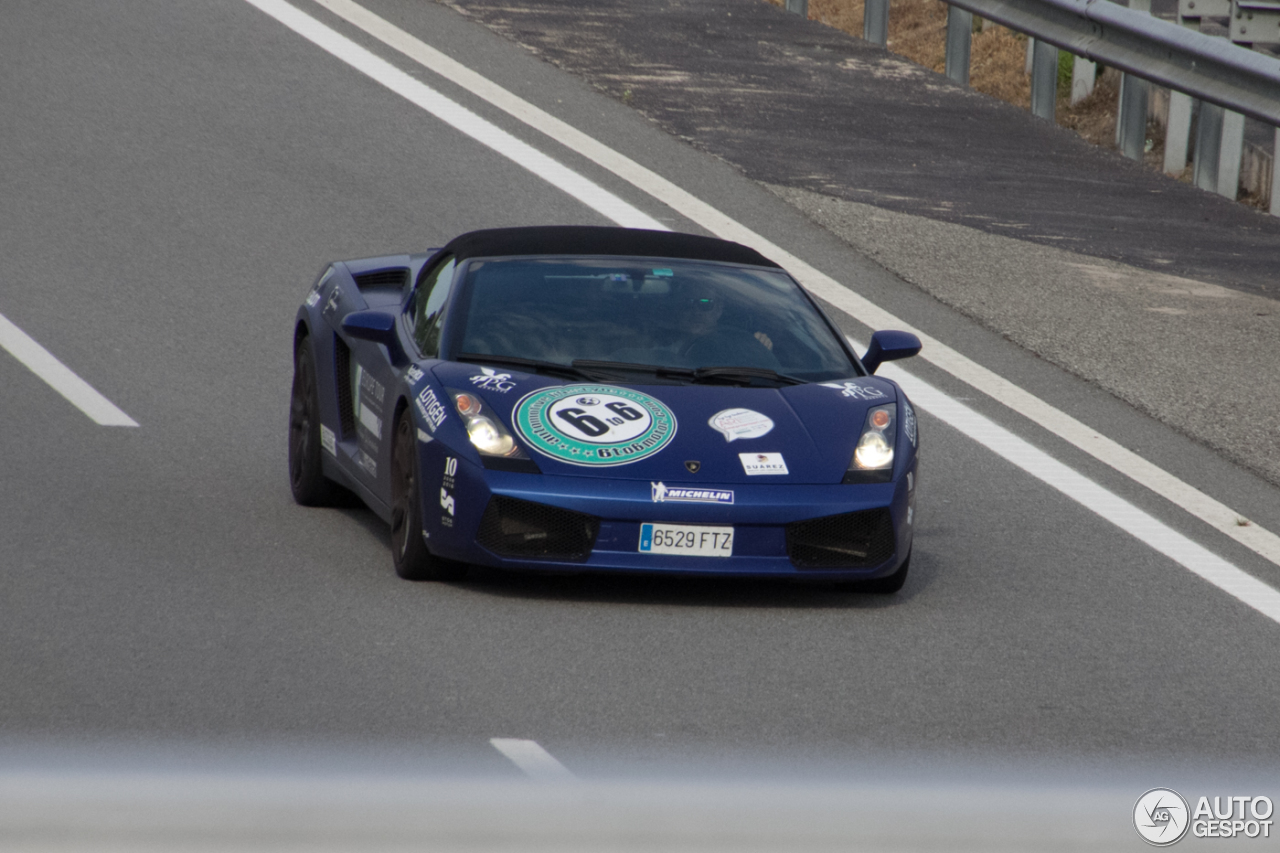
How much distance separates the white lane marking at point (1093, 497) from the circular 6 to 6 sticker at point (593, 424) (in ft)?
7.27

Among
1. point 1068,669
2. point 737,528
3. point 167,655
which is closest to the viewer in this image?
point 167,655

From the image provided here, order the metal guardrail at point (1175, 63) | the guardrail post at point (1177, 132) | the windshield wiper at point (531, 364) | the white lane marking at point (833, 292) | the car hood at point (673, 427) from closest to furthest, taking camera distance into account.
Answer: the car hood at point (673, 427), the windshield wiper at point (531, 364), the white lane marking at point (833, 292), the metal guardrail at point (1175, 63), the guardrail post at point (1177, 132)

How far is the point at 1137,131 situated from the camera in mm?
14852

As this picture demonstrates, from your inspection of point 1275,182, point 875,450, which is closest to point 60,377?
point 875,450

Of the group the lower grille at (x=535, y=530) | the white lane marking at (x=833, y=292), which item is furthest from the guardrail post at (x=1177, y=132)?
the lower grille at (x=535, y=530)

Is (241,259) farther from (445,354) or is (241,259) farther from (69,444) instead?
(445,354)

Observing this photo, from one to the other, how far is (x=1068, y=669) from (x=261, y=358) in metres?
5.38

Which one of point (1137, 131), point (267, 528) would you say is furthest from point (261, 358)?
point (1137, 131)

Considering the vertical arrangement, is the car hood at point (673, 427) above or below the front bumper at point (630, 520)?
above

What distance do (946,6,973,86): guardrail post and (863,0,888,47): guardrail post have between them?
3.30 feet

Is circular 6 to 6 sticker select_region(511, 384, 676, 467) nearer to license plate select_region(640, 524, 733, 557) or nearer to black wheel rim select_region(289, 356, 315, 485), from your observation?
license plate select_region(640, 524, 733, 557)

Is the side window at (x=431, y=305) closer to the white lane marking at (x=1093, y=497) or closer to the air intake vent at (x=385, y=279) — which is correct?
the air intake vent at (x=385, y=279)

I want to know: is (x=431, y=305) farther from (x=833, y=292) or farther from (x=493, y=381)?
(x=833, y=292)

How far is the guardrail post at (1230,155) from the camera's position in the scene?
13.8 meters
